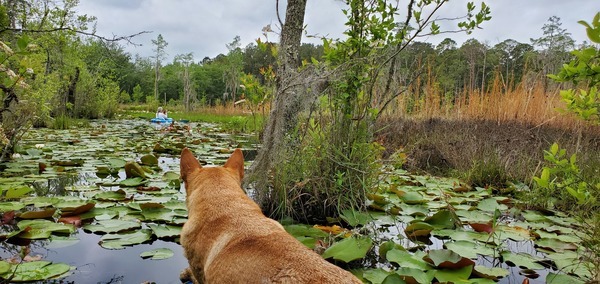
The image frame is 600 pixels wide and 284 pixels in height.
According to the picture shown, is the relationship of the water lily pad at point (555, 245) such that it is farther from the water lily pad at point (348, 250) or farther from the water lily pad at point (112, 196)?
the water lily pad at point (112, 196)

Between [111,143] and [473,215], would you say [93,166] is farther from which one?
[473,215]

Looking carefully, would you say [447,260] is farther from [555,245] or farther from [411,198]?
[411,198]

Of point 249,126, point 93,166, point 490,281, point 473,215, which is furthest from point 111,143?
point 490,281

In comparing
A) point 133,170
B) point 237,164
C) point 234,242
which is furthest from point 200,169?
point 133,170

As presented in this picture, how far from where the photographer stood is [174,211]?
428 centimetres

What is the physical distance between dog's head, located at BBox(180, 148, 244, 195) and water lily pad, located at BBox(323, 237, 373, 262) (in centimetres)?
95

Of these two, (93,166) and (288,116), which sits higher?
(288,116)

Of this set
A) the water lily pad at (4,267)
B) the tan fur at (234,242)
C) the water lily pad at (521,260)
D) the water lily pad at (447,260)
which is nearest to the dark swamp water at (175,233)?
the water lily pad at (521,260)

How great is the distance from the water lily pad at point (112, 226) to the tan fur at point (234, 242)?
0.97m

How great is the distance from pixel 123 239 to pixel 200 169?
103 centimetres

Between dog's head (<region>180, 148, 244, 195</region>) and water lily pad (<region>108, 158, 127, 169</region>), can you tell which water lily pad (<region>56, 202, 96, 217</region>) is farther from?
water lily pad (<region>108, 158, 127, 169</region>)

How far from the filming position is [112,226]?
368 centimetres

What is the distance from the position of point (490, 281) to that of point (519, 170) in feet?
13.9

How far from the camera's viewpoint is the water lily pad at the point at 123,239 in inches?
129
